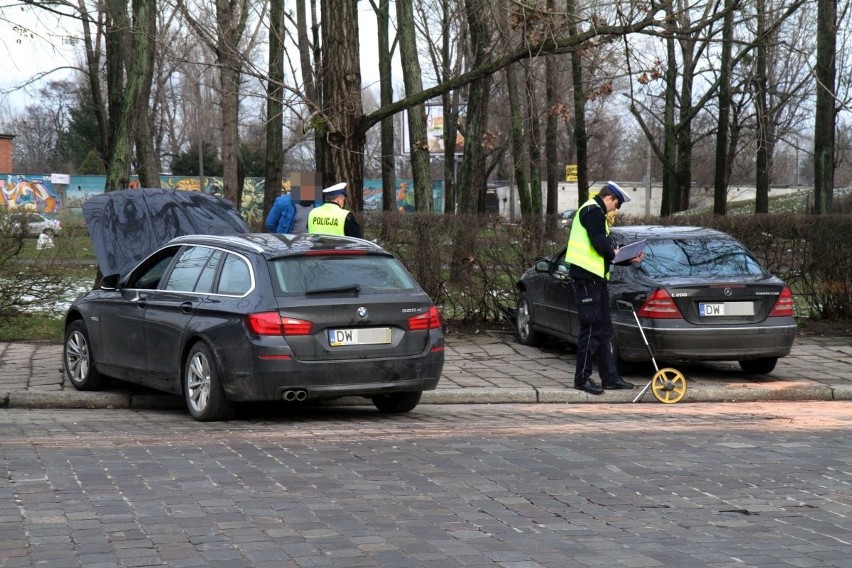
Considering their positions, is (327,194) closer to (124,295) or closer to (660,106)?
(124,295)

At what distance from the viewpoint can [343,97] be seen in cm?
1569

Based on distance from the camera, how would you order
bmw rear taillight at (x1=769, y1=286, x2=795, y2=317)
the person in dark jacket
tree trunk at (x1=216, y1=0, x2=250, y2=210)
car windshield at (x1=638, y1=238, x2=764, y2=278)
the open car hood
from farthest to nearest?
tree trunk at (x1=216, y1=0, x2=250, y2=210)
the person in dark jacket
the open car hood
car windshield at (x1=638, y1=238, x2=764, y2=278)
bmw rear taillight at (x1=769, y1=286, x2=795, y2=317)

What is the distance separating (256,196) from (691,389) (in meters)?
59.2

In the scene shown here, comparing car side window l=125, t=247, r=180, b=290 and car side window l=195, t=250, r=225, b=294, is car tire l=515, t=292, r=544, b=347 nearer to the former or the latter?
car side window l=125, t=247, r=180, b=290

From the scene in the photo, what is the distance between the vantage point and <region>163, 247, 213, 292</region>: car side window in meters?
9.84

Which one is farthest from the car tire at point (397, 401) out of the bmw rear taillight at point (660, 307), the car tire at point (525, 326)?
the car tire at point (525, 326)

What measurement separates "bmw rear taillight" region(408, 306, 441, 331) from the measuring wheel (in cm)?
262

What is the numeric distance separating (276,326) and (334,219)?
373cm

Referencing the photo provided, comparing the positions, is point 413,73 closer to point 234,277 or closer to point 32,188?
point 234,277

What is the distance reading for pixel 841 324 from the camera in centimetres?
1622

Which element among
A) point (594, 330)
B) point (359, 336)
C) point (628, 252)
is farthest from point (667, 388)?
point (359, 336)

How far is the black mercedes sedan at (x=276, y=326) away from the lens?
8891 millimetres

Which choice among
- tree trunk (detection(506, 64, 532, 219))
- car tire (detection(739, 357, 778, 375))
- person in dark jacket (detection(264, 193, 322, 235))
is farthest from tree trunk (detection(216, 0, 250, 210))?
car tire (detection(739, 357, 778, 375))

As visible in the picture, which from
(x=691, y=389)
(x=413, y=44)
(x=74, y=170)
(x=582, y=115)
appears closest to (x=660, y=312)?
(x=691, y=389)
